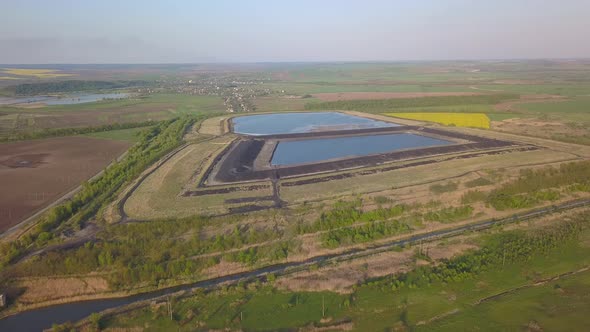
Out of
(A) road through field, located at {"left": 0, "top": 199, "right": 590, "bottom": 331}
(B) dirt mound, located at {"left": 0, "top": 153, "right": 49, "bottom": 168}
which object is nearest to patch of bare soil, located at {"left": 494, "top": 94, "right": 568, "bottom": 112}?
(A) road through field, located at {"left": 0, "top": 199, "right": 590, "bottom": 331}

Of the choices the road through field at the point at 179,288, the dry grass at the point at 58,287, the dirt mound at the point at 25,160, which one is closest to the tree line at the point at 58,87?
the dirt mound at the point at 25,160

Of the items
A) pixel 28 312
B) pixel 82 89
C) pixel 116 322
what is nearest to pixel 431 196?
pixel 116 322

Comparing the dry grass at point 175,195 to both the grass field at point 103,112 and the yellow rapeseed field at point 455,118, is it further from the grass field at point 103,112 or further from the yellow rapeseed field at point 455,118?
the yellow rapeseed field at point 455,118

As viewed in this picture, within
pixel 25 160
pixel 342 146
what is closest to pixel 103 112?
pixel 25 160

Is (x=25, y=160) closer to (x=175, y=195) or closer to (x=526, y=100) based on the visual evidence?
(x=175, y=195)

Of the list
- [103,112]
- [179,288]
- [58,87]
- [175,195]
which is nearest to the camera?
[179,288]

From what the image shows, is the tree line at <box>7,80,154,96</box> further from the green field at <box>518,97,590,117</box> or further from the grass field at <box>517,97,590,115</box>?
the green field at <box>518,97,590,117</box>
